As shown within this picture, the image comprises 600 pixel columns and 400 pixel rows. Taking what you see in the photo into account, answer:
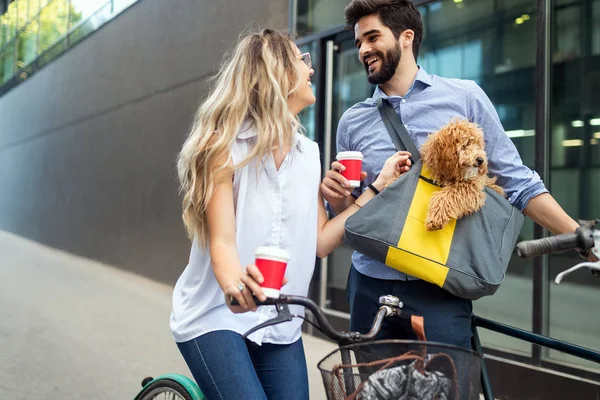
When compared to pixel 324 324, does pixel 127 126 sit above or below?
above

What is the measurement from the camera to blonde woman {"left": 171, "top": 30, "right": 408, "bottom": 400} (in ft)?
6.69

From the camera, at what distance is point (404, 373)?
4.98 feet

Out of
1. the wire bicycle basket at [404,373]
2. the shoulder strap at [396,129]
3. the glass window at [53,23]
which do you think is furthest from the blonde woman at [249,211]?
the glass window at [53,23]

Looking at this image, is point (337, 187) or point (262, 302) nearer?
point (262, 302)

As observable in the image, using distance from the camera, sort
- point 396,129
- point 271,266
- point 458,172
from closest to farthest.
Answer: point 271,266 → point 458,172 → point 396,129

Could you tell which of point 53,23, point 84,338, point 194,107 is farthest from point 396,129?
point 53,23

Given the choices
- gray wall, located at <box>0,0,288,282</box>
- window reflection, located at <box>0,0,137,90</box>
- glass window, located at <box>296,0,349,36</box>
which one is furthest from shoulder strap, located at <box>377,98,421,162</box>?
window reflection, located at <box>0,0,137,90</box>

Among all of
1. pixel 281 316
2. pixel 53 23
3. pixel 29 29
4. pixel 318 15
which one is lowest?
pixel 281 316

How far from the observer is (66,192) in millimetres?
16641

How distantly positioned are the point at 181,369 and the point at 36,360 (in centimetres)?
128

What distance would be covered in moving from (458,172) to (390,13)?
2.49ft

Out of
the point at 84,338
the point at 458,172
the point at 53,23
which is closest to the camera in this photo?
the point at 458,172

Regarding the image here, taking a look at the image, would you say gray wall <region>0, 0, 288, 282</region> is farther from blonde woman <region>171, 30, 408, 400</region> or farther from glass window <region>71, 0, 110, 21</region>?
blonde woman <region>171, 30, 408, 400</region>

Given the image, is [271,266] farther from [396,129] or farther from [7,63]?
[7,63]
